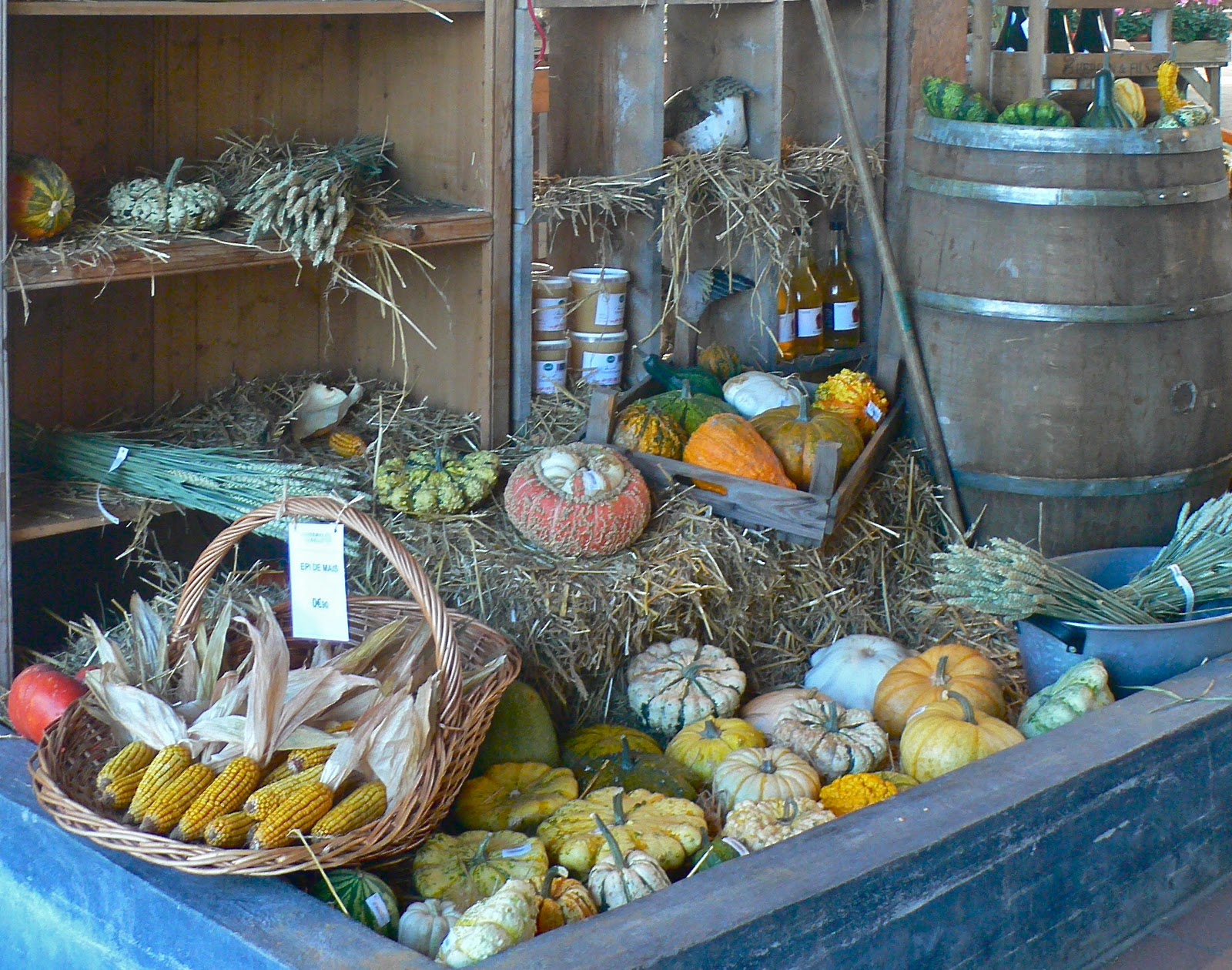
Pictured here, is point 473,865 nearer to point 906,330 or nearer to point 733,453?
point 733,453

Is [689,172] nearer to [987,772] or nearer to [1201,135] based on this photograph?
[1201,135]

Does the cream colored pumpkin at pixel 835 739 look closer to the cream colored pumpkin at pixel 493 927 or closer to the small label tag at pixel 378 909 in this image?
the cream colored pumpkin at pixel 493 927

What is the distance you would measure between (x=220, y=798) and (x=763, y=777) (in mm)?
1010

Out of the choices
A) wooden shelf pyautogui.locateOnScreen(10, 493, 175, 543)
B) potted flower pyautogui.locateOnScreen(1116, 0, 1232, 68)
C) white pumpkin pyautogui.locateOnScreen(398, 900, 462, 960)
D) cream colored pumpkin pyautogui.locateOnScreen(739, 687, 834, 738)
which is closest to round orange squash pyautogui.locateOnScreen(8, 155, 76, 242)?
wooden shelf pyautogui.locateOnScreen(10, 493, 175, 543)

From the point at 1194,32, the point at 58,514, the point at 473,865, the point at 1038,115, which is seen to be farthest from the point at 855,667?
the point at 1194,32

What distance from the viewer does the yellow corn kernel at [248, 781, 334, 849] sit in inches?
78.7

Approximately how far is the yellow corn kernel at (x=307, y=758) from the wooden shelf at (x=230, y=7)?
1.40 m

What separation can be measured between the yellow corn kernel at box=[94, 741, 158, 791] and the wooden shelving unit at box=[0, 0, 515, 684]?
2.92 ft

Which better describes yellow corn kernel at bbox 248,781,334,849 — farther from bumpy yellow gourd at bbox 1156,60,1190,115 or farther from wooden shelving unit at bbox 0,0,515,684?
bumpy yellow gourd at bbox 1156,60,1190,115

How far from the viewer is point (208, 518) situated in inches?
149

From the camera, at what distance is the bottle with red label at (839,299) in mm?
4348

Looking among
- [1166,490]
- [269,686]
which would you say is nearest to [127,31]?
[269,686]

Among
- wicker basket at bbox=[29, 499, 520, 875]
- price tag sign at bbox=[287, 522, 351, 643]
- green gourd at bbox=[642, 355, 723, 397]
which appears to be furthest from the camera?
green gourd at bbox=[642, 355, 723, 397]

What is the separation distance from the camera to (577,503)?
309 centimetres
